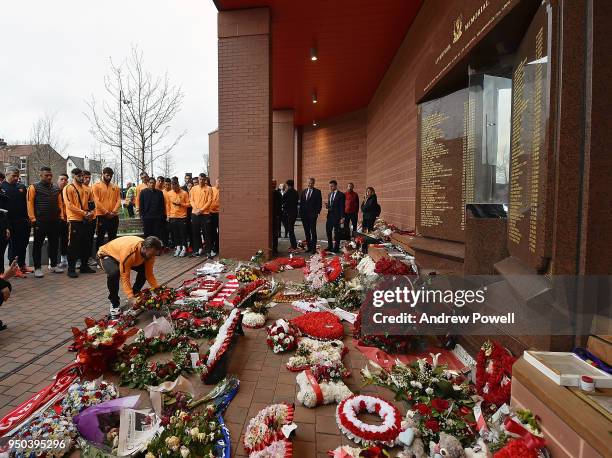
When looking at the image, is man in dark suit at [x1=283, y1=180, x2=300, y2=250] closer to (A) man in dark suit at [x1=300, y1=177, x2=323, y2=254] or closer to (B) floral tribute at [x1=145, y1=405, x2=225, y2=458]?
(A) man in dark suit at [x1=300, y1=177, x2=323, y2=254]

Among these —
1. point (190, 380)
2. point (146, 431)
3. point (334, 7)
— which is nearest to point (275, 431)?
point (146, 431)

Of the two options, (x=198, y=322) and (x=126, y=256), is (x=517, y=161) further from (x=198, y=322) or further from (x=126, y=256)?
(x=126, y=256)

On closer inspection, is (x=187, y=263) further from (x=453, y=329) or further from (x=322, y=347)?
(x=453, y=329)

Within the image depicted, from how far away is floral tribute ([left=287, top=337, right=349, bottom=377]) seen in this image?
314 cm

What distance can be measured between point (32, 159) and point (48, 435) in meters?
29.3

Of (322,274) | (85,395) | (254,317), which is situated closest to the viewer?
(85,395)

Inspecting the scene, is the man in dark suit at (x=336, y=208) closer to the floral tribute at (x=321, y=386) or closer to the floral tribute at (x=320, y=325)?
the floral tribute at (x=320, y=325)

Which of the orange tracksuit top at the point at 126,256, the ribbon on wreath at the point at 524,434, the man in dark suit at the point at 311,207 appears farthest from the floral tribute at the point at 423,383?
the man in dark suit at the point at 311,207

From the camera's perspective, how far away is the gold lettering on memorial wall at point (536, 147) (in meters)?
2.26

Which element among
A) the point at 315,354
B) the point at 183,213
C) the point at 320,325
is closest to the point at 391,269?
the point at 320,325

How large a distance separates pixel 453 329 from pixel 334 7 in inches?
267

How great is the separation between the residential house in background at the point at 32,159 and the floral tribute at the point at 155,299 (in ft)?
28.4

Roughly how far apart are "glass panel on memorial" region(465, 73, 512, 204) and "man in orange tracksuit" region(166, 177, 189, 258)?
24.1ft

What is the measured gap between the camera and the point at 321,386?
270 cm
